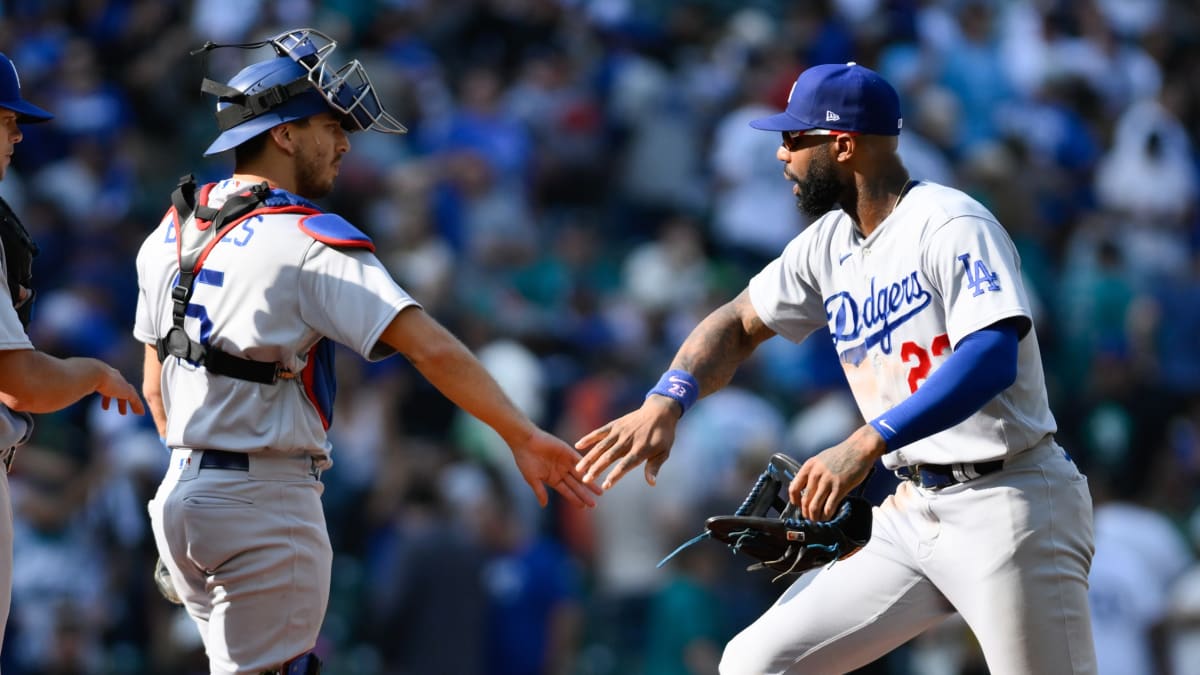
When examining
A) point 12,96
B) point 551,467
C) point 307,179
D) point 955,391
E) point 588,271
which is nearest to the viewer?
point 955,391

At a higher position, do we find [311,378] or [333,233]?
[333,233]

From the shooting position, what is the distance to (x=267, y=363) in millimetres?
4801

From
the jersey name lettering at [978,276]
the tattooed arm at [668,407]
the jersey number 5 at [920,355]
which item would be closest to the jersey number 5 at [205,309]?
the tattooed arm at [668,407]

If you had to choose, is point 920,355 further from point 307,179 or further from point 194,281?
point 194,281

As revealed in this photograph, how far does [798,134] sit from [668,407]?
0.99m

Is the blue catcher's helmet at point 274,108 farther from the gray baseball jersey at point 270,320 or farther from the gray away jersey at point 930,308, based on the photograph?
the gray away jersey at point 930,308

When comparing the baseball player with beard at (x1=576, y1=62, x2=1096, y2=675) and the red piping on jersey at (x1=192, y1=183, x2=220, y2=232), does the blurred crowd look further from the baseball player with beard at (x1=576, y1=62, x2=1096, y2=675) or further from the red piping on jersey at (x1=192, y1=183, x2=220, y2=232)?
the red piping on jersey at (x1=192, y1=183, x2=220, y2=232)

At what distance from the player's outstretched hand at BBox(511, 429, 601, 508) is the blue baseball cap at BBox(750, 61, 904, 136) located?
127 cm

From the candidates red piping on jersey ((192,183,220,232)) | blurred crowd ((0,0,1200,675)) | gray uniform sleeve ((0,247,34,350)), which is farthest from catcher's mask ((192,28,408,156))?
blurred crowd ((0,0,1200,675))

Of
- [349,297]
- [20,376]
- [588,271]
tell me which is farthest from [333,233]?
[588,271]

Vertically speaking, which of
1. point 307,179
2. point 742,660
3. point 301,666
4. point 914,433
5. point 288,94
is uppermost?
point 288,94

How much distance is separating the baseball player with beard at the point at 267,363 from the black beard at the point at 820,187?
3.80ft

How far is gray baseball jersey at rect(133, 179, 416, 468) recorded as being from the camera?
4.70 metres

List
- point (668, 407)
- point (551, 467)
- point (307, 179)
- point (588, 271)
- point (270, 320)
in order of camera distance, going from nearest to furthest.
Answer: point (270, 320), point (551, 467), point (307, 179), point (668, 407), point (588, 271)
